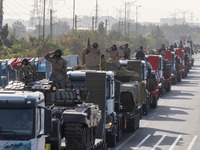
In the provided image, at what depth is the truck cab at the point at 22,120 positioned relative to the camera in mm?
13008

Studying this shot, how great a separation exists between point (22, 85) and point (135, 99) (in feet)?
34.7

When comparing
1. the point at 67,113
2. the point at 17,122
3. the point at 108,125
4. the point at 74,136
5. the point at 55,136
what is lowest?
the point at 108,125

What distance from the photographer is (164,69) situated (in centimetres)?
5112

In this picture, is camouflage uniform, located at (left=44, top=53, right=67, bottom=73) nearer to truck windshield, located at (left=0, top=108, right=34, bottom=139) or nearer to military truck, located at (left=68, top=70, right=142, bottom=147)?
military truck, located at (left=68, top=70, right=142, bottom=147)

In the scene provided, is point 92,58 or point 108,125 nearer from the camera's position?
point 108,125

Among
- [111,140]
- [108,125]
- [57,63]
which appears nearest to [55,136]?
[57,63]

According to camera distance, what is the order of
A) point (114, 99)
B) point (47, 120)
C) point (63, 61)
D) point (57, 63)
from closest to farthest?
1. point (47, 120)
2. point (63, 61)
3. point (57, 63)
4. point (114, 99)

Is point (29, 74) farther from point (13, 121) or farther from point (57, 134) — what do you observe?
point (13, 121)

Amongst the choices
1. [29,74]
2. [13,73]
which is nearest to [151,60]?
[13,73]

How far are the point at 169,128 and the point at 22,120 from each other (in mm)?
17638

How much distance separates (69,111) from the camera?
16641 millimetres

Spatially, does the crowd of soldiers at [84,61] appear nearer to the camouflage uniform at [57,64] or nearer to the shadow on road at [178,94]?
the camouflage uniform at [57,64]

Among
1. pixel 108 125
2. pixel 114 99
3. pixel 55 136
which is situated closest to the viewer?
pixel 55 136

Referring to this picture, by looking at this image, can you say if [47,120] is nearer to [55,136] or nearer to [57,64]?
[55,136]
